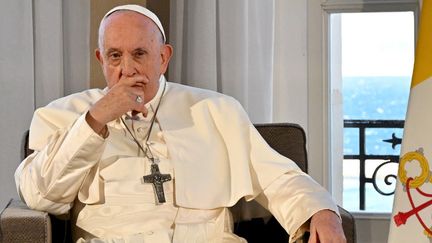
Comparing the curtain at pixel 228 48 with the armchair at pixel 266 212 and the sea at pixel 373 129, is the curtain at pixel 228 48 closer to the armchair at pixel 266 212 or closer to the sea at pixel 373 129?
the sea at pixel 373 129

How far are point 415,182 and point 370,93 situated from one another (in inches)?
42.2

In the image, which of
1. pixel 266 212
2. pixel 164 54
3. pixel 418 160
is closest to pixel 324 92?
pixel 418 160

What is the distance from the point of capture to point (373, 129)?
4.11 meters


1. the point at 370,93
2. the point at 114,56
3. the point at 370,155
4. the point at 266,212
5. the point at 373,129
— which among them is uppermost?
the point at 114,56

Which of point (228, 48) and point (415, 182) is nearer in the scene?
point (415, 182)

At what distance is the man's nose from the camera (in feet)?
8.74

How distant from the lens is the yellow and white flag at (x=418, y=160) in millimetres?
3035

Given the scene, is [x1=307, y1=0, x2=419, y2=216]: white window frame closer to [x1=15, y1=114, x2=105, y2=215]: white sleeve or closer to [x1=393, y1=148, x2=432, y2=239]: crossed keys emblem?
[x1=393, y1=148, x2=432, y2=239]: crossed keys emblem

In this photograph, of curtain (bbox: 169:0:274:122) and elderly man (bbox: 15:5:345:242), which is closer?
elderly man (bbox: 15:5:345:242)

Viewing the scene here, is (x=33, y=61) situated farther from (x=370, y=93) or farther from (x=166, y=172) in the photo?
(x=370, y=93)

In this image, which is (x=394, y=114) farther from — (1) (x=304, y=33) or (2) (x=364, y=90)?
(1) (x=304, y=33)

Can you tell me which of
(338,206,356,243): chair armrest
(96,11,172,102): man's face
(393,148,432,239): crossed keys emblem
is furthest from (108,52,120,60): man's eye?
(393,148,432,239): crossed keys emblem

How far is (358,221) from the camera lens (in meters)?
4.16

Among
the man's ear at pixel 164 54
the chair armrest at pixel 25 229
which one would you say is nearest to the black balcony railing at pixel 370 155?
the man's ear at pixel 164 54
